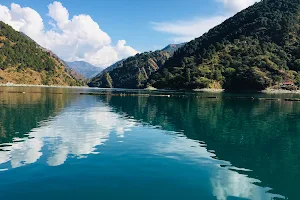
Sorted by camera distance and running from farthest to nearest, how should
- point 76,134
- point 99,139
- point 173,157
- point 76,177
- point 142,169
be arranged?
1. point 76,134
2. point 99,139
3. point 173,157
4. point 142,169
5. point 76,177

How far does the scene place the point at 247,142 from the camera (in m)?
41.7

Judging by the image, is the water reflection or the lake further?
the water reflection

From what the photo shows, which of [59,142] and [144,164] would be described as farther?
[59,142]

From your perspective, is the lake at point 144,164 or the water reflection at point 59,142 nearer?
the lake at point 144,164

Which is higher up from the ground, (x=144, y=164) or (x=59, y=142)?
(x=59, y=142)

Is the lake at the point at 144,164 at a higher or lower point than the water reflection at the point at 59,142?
lower

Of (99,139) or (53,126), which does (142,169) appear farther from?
(53,126)

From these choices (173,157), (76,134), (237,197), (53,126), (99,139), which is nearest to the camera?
(237,197)

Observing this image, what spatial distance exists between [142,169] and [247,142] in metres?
20.9

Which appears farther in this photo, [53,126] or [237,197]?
[53,126]

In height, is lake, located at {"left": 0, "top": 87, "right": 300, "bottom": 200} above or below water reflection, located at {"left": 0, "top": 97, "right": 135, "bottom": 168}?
below

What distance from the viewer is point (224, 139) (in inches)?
1704

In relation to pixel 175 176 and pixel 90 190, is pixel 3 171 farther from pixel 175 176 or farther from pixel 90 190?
pixel 175 176

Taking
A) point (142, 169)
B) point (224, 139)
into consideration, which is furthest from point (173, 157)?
point (224, 139)
